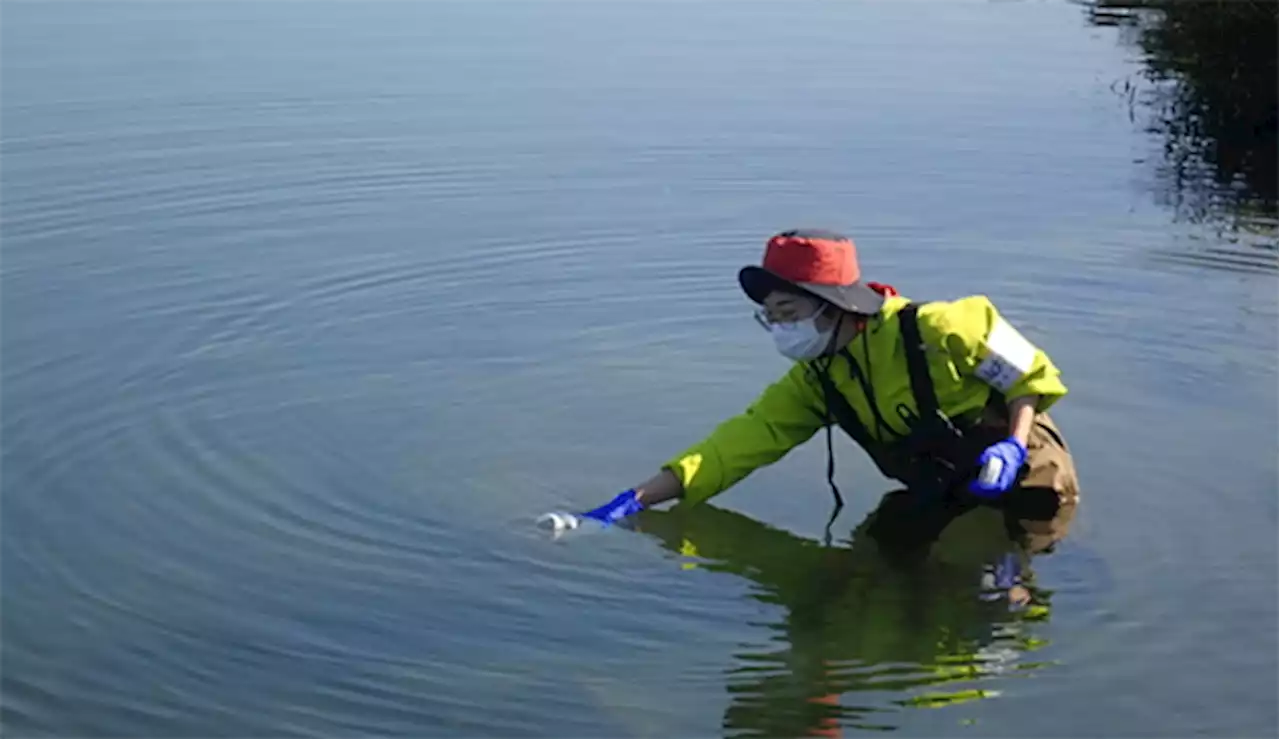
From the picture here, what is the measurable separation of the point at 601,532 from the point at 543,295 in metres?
3.37

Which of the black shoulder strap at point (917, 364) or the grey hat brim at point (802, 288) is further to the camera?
the black shoulder strap at point (917, 364)

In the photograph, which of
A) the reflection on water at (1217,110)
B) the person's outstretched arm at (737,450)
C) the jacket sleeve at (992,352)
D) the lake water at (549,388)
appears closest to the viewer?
the lake water at (549,388)

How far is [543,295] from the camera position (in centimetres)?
1045

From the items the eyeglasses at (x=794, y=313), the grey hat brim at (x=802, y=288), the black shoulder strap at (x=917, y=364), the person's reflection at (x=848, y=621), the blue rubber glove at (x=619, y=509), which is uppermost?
the grey hat brim at (x=802, y=288)

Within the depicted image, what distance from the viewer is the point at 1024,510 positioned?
727 centimetres

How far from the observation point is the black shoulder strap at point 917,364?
6684 mm

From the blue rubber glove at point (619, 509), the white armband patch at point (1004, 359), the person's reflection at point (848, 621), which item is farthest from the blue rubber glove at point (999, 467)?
the blue rubber glove at point (619, 509)

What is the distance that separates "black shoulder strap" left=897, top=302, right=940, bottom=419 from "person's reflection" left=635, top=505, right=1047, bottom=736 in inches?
25.6

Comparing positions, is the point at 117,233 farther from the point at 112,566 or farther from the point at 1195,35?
the point at 1195,35

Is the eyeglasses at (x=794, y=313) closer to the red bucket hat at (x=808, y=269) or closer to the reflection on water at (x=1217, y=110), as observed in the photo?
the red bucket hat at (x=808, y=269)

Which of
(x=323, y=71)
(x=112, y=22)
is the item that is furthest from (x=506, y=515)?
(x=112, y=22)

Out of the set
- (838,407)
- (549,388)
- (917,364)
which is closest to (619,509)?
(838,407)

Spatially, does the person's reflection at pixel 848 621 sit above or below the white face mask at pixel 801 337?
below

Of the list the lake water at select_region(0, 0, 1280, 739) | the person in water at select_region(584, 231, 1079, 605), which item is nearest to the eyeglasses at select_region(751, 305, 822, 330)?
the person in water at select_region(584, 231, 1079, 605)
